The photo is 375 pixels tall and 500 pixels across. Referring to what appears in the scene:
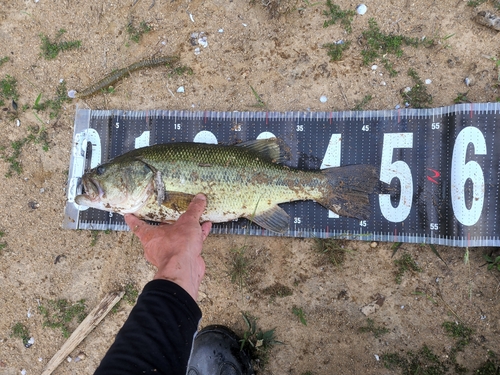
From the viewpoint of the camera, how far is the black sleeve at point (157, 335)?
2354mm

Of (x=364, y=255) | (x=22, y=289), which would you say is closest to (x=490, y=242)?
(x=364, y=255)

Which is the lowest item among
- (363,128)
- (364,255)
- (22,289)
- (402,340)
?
(402,340)

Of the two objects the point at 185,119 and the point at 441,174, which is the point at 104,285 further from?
the point at 441,174

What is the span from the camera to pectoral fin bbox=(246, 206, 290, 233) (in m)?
3.83

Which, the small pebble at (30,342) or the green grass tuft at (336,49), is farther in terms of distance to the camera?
the small pebble at (30,342)

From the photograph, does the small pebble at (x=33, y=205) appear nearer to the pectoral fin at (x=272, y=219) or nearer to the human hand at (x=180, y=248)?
the human hand at (x=180, y=248)

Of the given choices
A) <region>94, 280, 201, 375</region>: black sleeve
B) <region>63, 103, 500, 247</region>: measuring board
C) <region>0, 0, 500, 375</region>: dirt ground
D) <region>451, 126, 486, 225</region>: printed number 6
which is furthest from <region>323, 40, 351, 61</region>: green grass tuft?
<region>94, 280, 201, 375</region>: black sleeve

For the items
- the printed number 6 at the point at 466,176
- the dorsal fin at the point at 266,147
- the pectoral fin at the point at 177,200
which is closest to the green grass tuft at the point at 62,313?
the pectoral fin at the point at 177,200

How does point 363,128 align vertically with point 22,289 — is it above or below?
above

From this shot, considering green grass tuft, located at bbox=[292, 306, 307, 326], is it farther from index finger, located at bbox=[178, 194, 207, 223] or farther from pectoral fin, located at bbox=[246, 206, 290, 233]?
index finger, located at bbox=[178, 194, 207, 223]

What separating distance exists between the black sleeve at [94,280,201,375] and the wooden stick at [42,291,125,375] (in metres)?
1.81

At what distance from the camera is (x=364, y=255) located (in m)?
3.94

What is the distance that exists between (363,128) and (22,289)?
4.72 metres

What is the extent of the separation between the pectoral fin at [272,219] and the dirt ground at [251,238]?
0.97 ft
